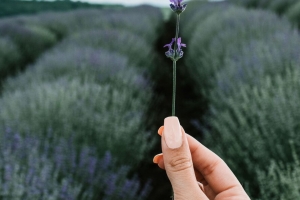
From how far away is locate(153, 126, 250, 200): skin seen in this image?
794 mm

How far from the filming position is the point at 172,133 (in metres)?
0.75

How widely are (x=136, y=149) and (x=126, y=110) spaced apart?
0.43 m

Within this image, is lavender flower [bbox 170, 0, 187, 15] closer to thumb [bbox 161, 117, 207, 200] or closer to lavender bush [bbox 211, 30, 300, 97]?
thumb [bbox 161, 117, 207, 200]

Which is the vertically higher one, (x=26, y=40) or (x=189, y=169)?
(x=189, y=169)

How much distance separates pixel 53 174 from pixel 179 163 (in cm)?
131

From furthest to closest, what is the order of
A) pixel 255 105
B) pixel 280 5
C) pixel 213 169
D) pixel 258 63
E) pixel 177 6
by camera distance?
1. pixel 280 5
2. pixel 258 63
3. pixel 255 105
4. pixel 213 169
5. pixel 177 6

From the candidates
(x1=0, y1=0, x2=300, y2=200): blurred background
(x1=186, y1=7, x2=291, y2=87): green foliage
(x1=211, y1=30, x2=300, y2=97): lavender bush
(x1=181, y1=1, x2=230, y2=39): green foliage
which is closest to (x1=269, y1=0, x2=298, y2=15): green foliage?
(x1=181, y1=1, x2=230, y2=39): green foliage

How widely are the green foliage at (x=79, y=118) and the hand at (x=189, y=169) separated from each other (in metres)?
1.40

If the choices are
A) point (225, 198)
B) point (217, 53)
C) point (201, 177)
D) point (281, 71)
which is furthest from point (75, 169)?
point (217, 53)

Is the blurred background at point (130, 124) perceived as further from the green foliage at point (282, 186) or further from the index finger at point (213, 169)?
the index finger at point (213, 169)

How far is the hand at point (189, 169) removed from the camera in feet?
2.51

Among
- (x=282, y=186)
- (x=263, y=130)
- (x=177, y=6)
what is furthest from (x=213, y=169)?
(x=263, y=130)

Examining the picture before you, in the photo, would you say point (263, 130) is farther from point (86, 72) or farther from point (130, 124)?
point (86, 72)

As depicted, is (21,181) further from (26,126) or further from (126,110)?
(126,110)
